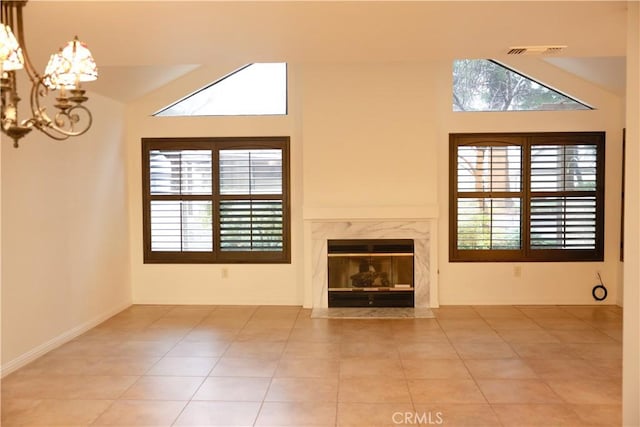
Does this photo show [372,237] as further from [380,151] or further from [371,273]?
[380,151]

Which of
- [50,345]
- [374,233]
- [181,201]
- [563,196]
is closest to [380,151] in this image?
[374,233]

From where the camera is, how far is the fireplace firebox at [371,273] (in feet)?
21.1

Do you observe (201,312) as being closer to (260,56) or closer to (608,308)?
(260,56)

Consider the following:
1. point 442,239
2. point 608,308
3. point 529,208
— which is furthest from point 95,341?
point 608,308

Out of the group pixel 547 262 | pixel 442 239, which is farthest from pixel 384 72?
pixel 547 262

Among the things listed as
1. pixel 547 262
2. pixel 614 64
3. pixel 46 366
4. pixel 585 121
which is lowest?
pixel 46 366

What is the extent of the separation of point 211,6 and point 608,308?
559cm

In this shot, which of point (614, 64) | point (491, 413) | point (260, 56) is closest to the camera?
point (491, 413)

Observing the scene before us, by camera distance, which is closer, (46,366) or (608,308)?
(46,366)

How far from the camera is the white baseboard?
14.2ft

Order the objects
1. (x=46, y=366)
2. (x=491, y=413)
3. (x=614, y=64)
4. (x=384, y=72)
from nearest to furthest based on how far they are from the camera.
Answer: (x=491, y=413) < (x=46, y=366) < (x=614, y=64) < (x=384, y=72)

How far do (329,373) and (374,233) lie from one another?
2.43 metres

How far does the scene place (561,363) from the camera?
4.43 m

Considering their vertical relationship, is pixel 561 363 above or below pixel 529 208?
below
